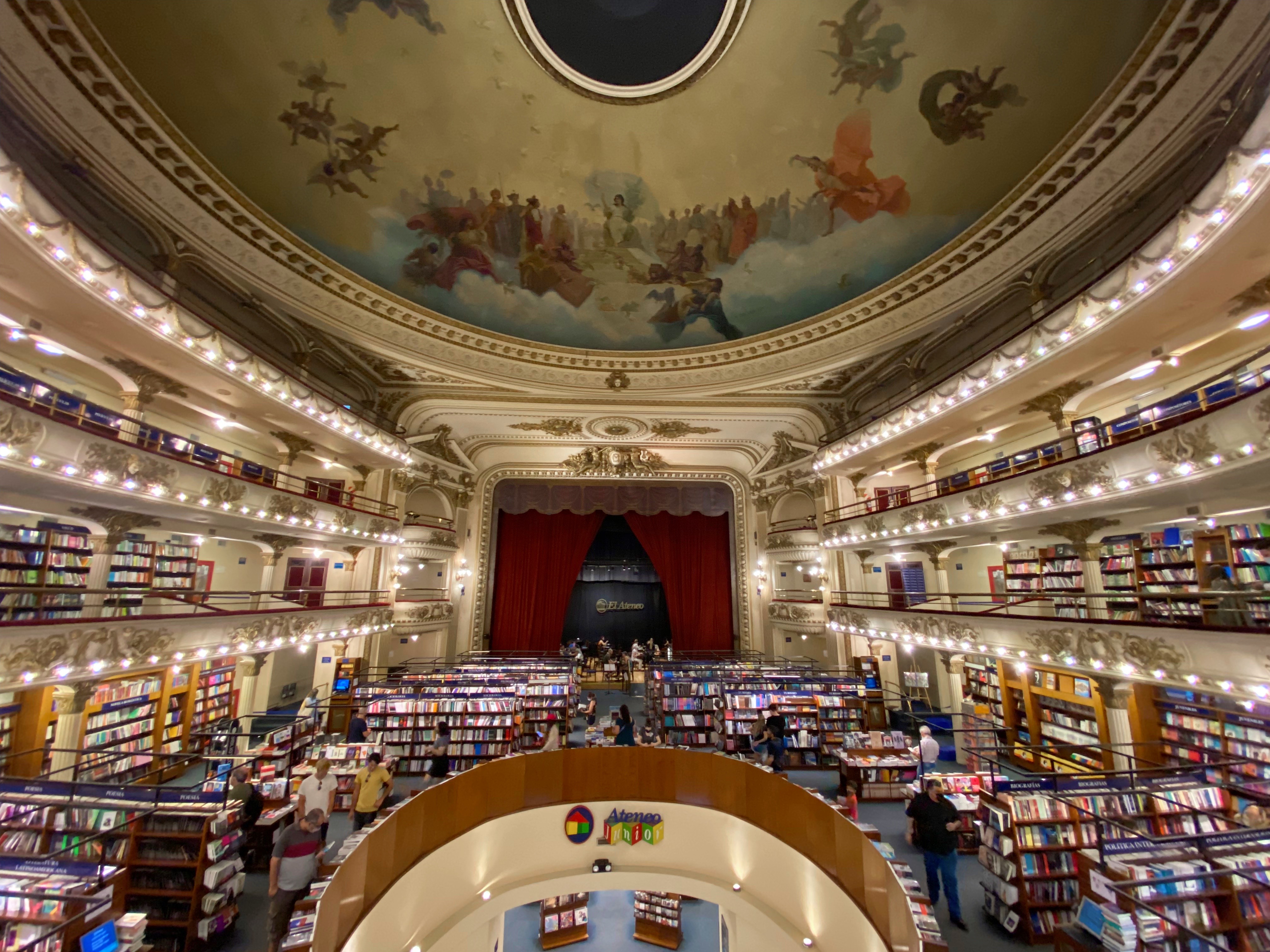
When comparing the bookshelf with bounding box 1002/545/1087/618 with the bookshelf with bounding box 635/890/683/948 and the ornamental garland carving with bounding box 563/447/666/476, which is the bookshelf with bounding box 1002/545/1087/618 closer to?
the bookshelf with bounding box 635/890/683/948

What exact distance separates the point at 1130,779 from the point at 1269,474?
3.39 metres

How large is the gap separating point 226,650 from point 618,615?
14.1m

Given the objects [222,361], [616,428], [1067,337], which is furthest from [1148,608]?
[222,361]

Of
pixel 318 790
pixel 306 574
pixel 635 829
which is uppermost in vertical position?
pixel 306 574

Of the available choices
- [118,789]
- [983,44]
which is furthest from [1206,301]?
[118,789]

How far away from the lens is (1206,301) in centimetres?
593

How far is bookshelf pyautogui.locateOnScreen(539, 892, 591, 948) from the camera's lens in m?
7.08

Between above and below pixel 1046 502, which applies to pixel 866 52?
above

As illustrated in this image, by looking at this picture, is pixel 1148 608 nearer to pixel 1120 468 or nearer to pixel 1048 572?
pixel 1048 572

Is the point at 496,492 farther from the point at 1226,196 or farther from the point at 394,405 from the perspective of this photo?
the point at 1226,196

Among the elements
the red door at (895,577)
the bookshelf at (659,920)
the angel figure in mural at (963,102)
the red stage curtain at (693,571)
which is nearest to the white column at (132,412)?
the bookshelf at (659,920)

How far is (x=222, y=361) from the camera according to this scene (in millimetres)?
8109

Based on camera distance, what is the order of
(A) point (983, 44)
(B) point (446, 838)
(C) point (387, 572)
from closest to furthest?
(B) point (446, 838)
(A) point (983, 44)
(C) point (387, 572)

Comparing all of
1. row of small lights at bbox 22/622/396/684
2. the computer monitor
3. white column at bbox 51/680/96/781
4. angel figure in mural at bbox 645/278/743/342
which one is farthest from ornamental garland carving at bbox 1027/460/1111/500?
white column at bbox 51/680/96/781
